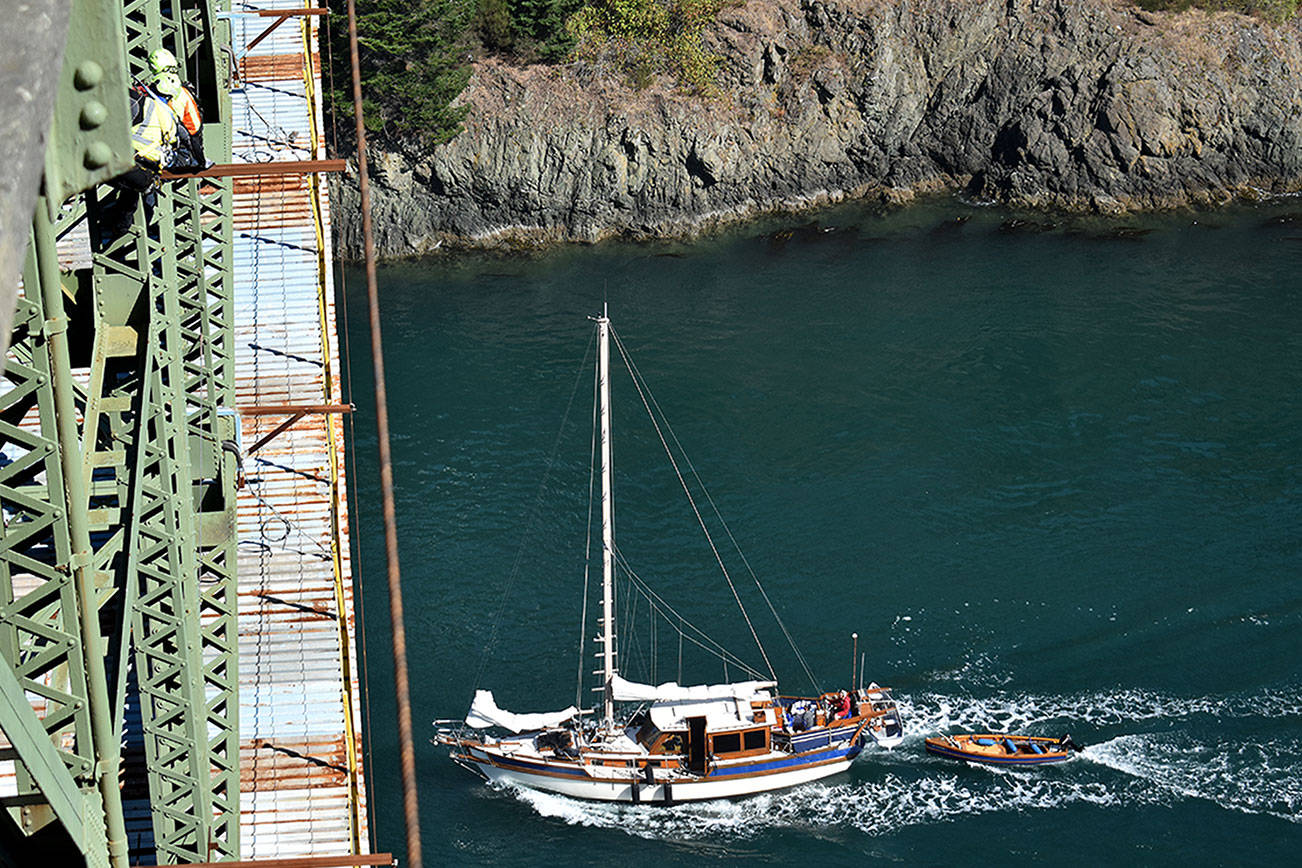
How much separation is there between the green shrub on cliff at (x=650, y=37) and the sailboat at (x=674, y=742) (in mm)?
34279

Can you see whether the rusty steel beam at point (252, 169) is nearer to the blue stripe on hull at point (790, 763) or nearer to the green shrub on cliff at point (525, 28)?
the blue stripe on hull at point (790, 763)

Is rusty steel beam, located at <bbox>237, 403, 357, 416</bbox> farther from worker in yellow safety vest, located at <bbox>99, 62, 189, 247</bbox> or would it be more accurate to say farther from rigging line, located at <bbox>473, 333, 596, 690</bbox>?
rigging line, located at <bbox>473, 333, 596, 690</bbox>

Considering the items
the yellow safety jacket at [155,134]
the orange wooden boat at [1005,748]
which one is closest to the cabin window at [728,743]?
the orange wooden boat at [1005,748]

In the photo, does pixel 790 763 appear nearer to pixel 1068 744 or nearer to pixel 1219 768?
pixel 1068 744

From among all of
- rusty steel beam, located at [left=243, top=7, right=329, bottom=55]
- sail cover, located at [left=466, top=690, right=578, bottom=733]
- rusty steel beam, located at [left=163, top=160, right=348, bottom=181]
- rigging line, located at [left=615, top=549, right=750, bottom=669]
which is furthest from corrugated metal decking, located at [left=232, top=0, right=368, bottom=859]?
rigging line, located at [left=615, top=549, right=750, bottom=669]

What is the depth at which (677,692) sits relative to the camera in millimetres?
41938

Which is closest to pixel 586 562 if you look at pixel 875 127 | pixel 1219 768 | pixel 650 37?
pixel 1219 768

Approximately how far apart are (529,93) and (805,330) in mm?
18753

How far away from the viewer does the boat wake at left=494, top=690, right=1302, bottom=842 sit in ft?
131

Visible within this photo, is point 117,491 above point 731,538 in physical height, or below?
above

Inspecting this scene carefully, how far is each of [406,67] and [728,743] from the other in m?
36.6

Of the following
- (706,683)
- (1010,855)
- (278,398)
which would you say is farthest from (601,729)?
(278,398)

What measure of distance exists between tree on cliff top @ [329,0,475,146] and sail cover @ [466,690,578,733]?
30.3m

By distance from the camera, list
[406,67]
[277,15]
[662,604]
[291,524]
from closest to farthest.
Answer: [291,524], [277,15], [662,604], [406,67]
